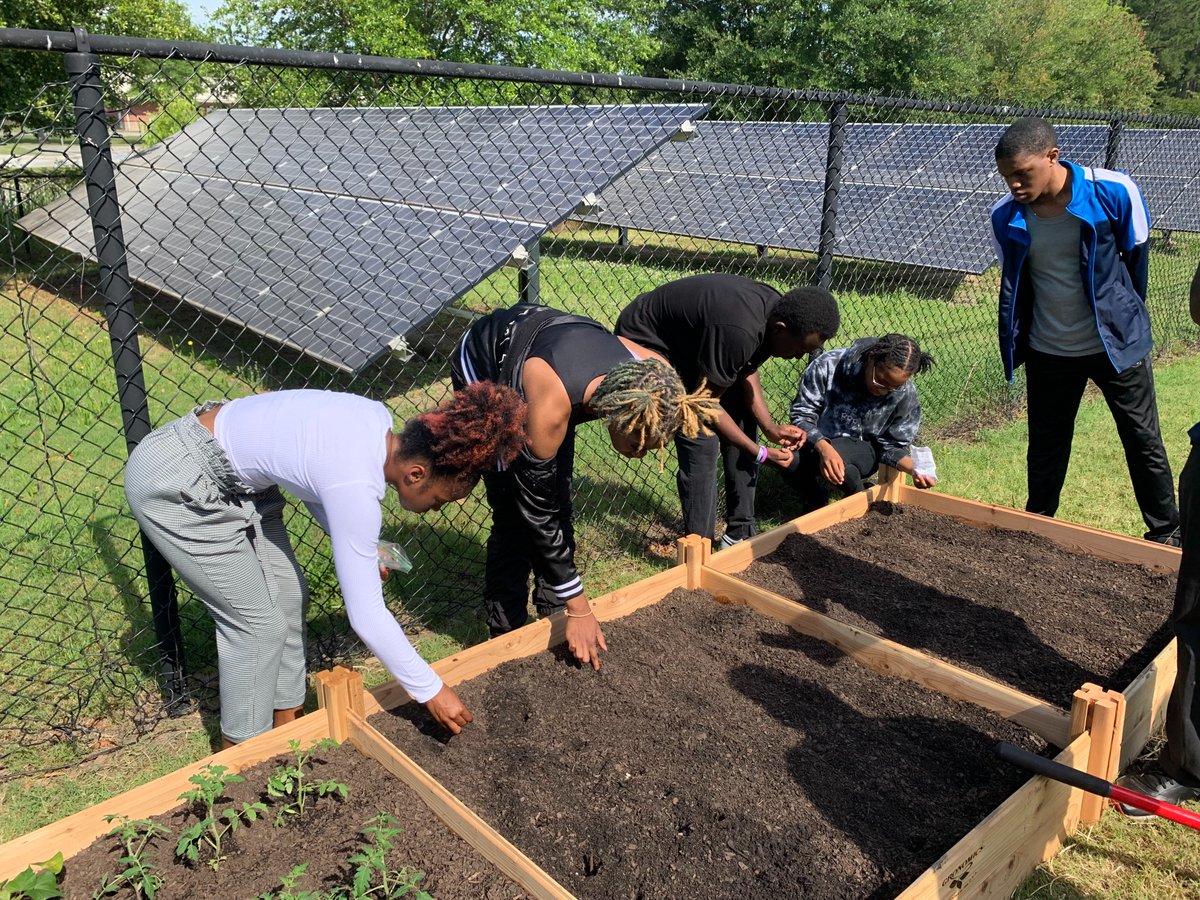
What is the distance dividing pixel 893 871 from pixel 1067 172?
3205mm

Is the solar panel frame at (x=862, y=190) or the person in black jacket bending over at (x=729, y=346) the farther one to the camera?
the solar panel frame at (x=862, y=190)

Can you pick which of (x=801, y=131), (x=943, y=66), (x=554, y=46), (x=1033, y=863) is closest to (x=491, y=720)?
(x=1033, y=863)

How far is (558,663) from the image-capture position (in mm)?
3344

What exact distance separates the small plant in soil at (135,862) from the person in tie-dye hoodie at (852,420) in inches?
136

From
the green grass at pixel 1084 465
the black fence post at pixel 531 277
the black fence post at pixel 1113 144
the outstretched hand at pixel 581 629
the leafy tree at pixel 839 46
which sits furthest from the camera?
the leafy tree at pixel 839 46

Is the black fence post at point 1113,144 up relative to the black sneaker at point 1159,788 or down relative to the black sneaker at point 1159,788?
up

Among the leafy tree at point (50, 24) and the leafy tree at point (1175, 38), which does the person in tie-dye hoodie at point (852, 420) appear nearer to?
the leafy tree at point (50, 24)

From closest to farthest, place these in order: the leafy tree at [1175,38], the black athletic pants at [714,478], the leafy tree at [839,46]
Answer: the black athletic pants at [714,478], the leafy tree at [839,46], the leafy tree at [1175,38]

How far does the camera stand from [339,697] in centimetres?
278

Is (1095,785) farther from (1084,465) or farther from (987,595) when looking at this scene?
(1084,465)

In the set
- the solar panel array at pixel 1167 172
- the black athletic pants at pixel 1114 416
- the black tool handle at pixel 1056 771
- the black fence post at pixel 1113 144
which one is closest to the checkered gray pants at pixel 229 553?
the black tool handle at pixel 1056 771

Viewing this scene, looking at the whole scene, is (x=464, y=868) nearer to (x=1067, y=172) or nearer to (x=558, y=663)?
(x=558, y=663)

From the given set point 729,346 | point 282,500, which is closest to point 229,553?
point 282,500

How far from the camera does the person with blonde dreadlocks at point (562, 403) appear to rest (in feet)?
8.47
